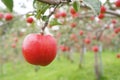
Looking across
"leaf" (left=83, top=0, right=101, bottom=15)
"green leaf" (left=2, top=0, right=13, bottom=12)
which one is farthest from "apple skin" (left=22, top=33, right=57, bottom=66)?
"leaf" (left=83, top=0, right=101, bottom=15)

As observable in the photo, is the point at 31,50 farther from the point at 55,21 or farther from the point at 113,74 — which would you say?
the point at 113,74

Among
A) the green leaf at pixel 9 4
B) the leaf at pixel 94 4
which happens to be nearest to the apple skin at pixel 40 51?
the green leaf at pixel 9 4

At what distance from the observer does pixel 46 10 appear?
1818mm

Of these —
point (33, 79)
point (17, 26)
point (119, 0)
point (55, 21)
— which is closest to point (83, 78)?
point (33, 79)

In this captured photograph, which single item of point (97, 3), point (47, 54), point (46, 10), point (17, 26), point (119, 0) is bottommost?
point (47, 54)

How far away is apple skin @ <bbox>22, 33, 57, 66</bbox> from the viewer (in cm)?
165

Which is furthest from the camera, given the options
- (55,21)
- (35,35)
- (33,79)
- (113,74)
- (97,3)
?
(33,79)

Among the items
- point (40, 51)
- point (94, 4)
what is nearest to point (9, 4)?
point (40, 51)

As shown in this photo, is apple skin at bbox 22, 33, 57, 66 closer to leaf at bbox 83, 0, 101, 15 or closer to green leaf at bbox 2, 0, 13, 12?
green leaf at bbox 2, 0, 13, 12

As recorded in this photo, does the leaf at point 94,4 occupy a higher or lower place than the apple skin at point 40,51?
higher

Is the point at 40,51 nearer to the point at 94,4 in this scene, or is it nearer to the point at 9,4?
the point at 9,4

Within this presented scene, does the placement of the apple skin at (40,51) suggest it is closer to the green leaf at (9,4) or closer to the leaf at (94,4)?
the green leaf at (9,4)

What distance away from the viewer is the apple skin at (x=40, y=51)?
1.65 meters

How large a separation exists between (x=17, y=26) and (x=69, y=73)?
5614 mm
